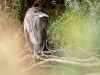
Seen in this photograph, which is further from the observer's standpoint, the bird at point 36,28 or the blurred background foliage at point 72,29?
the bird at point 36,28

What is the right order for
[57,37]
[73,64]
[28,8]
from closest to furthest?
[73,64] < [57,37] < [28,8]

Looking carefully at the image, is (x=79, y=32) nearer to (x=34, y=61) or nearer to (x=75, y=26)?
(x=75, y=26)

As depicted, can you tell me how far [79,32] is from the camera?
1.03m

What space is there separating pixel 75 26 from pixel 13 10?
1.01ft

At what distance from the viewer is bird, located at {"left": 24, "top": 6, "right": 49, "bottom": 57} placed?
44.3 inches

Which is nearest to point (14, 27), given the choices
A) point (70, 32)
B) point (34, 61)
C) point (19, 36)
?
point (19, 36)

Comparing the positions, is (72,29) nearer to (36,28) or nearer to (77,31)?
(77,31)

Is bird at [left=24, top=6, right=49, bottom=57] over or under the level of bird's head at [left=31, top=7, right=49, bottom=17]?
under

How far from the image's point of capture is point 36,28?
116 centimetres

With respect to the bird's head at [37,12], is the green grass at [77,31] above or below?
below

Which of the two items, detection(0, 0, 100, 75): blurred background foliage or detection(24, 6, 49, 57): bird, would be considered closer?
detection(0, 0, 100, 75): blurred background foliage

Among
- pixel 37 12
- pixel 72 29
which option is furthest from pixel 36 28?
pixel 72 29

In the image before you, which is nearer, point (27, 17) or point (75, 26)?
point (75, 26)

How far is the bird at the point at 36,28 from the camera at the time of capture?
3.69 feet
